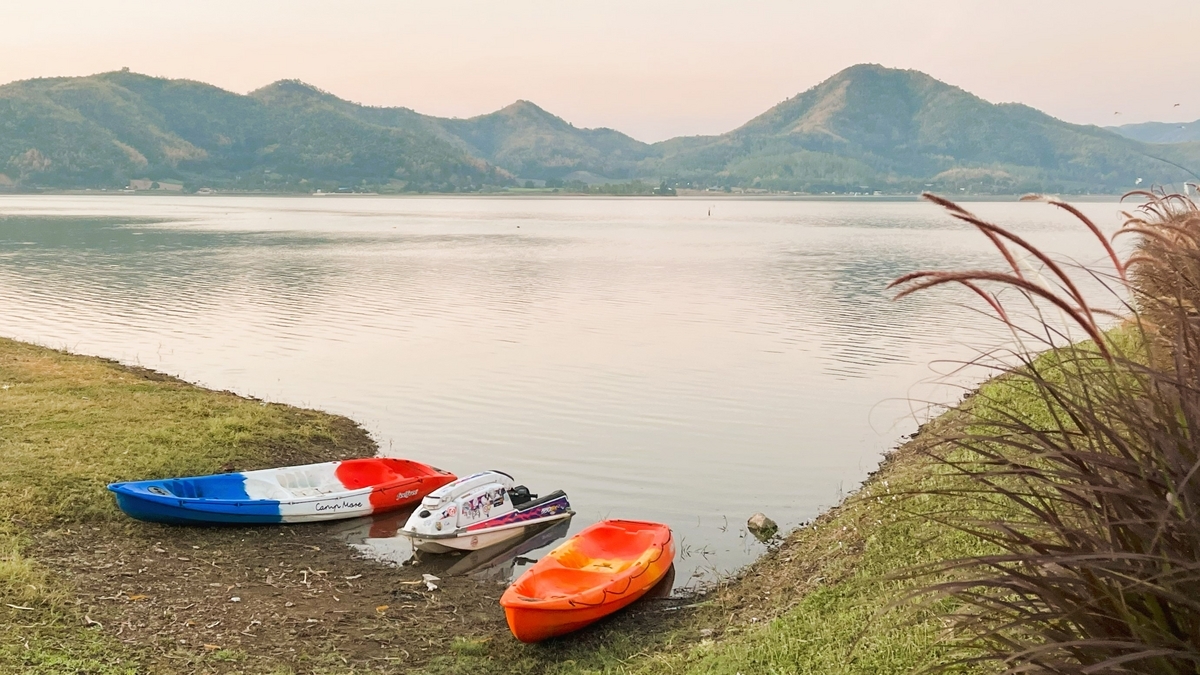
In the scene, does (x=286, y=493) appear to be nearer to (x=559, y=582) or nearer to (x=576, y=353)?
(x=559, y=582)

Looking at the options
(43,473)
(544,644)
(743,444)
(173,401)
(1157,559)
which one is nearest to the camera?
(1157,559)

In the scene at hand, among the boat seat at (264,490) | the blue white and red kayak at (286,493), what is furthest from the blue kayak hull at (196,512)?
the boat seat at (264,490)

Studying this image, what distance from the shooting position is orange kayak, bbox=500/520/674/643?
35.4 feet

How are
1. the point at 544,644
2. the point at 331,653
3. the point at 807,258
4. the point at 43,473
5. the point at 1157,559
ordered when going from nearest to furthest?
the point at 1157,559 < the point at 331,653 < the point at 544,644 < the point at 43,473 < the point at 807,258

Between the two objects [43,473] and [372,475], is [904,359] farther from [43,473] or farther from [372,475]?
[43,473]

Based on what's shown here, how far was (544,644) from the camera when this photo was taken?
436 inches

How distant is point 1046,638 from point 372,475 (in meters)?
14.4

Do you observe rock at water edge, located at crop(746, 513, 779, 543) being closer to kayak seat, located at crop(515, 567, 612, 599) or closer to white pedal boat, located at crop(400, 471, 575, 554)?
white pedal boat, located at crop(400, 471, 575, 554)

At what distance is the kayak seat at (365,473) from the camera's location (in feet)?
53.9

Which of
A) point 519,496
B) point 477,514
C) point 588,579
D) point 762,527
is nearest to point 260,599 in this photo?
point 477,514

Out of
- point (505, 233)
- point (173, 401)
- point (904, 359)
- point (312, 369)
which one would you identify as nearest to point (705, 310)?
point (904, 359)

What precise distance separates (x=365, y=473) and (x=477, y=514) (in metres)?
2.90

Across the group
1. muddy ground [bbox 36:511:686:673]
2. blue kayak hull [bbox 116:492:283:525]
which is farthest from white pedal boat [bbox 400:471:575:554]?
blue kayak hull [bbox 116:492:283:525]

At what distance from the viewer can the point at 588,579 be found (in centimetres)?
1214
